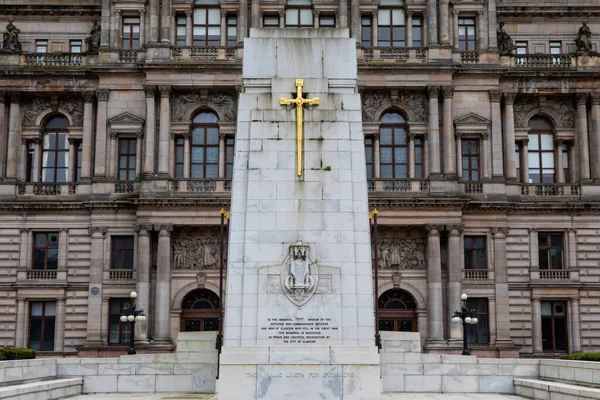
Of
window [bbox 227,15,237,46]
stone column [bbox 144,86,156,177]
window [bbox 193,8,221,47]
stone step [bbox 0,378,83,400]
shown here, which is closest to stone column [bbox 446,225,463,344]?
window [bbox 227,15,237,46]

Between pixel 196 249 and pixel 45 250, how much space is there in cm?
828

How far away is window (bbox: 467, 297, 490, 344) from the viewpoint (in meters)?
47.3

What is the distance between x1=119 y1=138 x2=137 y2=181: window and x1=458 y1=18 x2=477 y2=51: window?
60.9 ft

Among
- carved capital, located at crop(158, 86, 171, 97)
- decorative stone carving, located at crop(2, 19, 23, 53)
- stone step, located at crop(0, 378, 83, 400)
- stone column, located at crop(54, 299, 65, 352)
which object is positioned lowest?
stone step, located at crop(0, 378, 83, 400)

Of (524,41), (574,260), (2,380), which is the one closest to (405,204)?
(574,260)

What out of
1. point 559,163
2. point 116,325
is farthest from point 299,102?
point 559,163

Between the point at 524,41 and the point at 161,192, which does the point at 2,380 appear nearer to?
the point at 161,192

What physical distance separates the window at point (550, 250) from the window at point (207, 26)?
67.6 ft

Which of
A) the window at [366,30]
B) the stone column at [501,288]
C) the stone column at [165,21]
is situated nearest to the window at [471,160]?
the stone column at [501,288]

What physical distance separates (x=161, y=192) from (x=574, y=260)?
2200cm

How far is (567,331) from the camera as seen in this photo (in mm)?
48562

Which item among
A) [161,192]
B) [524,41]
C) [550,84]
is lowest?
[161,192]

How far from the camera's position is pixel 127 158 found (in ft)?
163

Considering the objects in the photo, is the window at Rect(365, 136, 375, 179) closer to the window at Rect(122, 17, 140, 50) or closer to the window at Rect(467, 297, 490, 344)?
the window at Rect(467, 297, 490, 344)
